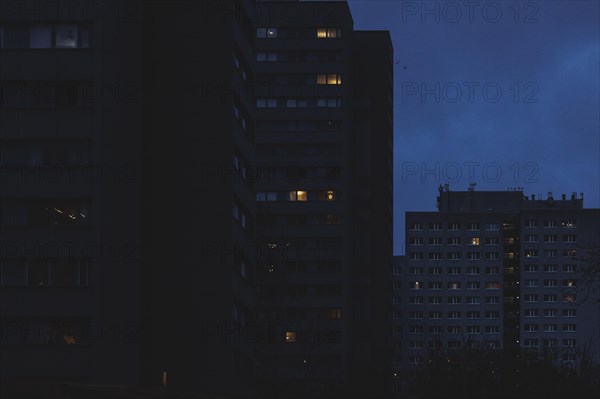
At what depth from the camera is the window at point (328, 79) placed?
479 ft

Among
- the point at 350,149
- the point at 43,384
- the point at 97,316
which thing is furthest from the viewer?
the point at 350,149

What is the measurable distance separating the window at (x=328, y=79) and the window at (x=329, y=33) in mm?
4361

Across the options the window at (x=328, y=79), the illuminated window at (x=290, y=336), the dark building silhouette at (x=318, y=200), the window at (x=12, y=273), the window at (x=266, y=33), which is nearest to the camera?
the window at (x=12, y=273)

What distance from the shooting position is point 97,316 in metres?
64.9

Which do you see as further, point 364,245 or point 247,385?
point 364,245

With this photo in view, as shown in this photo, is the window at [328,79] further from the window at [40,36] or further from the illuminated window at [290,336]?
the window at [40,36]

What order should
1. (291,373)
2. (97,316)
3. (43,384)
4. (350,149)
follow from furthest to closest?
1. (350,149)
2. (291,373)
3. (97,316)
4. (43,384)

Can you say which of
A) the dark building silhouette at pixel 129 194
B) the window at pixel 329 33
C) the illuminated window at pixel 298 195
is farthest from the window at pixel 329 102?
the dark building silhouette at pixel 129 194

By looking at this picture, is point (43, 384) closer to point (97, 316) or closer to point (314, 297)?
point (97, 316)

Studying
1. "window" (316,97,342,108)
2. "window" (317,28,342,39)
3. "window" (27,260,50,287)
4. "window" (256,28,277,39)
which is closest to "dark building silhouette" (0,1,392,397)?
"window" (27,260,50,287)

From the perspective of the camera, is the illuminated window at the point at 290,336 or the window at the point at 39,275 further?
the illuminated window at the point at 290,336

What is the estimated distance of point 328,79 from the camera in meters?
146

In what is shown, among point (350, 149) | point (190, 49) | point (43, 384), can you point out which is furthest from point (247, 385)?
point (350, 149)

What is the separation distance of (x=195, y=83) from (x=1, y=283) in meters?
16.2
